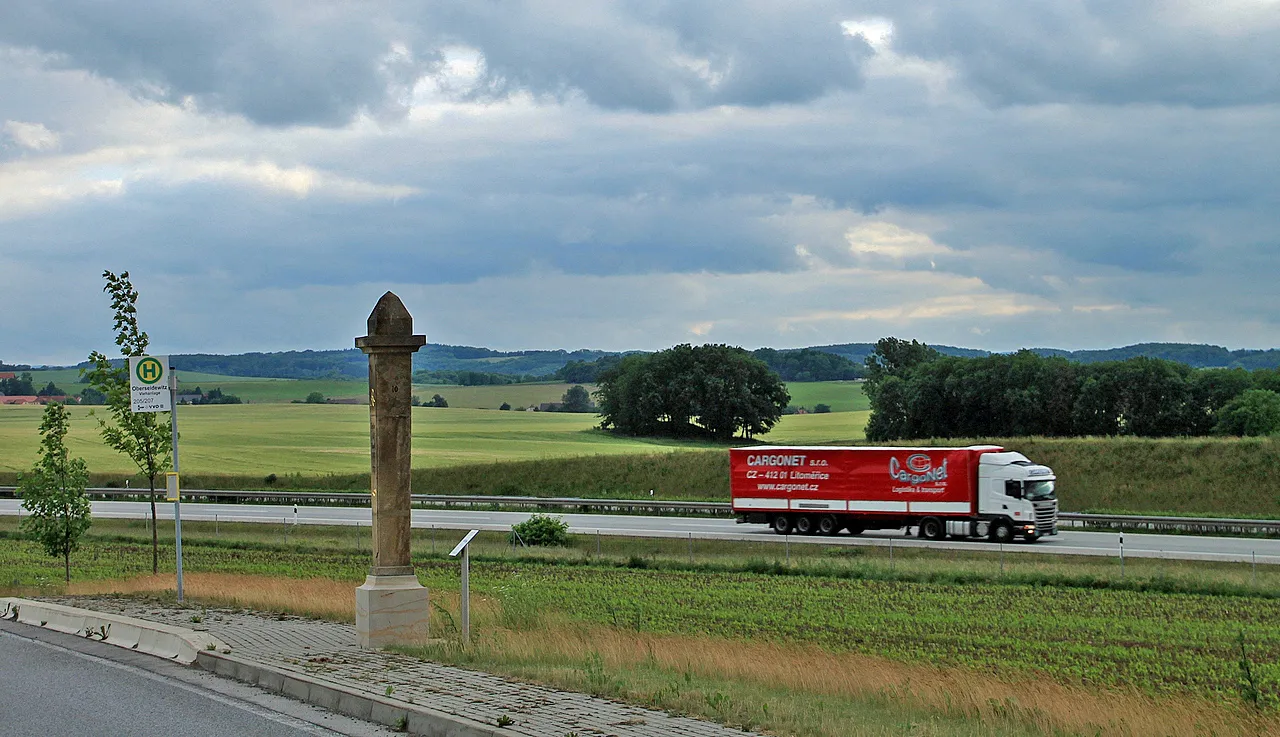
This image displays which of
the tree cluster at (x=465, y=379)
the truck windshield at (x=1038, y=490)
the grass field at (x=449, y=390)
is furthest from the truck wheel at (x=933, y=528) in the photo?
the tree cluster at (x=465, y=379)

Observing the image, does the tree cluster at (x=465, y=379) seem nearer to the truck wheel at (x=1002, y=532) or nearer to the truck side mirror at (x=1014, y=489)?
the truck wheel at (x=1002, y=532)

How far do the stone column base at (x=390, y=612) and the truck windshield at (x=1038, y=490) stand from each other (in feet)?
98.3

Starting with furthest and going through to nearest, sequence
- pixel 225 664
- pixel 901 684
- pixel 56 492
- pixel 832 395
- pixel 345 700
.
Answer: pixel 832 395
pixel 56 492
pixel 901 684
pixel 225 664
pixel 345 700

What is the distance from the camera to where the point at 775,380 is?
357 ft

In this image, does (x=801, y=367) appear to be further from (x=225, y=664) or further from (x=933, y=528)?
(x=225, y=664)

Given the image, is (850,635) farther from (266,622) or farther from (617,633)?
(266,622)

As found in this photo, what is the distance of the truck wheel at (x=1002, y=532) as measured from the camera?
41.1 metres

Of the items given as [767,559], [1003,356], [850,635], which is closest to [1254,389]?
[1003,356]

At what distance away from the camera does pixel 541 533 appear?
42.8 meters

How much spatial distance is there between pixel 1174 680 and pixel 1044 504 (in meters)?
25.3

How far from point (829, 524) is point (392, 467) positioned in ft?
105

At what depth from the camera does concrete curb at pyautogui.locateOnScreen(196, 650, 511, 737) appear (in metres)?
9.77

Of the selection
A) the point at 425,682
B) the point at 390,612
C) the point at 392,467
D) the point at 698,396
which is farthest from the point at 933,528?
the point at 698,396

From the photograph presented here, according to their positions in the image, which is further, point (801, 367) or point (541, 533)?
point (801, 367)
